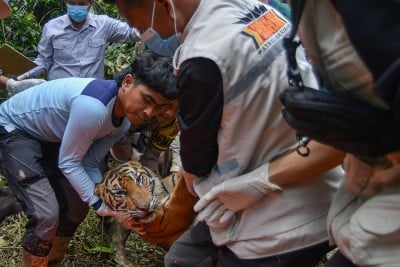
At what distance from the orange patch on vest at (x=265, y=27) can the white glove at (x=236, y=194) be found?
0.41m

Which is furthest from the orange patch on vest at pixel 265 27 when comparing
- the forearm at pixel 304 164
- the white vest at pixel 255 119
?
the forearm at pixel 304 164

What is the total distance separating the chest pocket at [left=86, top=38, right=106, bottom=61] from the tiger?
2019mm

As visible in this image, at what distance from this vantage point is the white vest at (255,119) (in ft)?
6.12

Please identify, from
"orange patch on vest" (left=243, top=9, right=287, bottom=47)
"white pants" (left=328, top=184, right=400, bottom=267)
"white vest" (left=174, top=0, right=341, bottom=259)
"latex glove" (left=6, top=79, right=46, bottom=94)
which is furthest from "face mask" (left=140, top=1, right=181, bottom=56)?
"latex glove" (left=6, top=79, right=46, bottom=94)

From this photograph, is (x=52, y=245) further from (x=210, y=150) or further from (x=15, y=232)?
(x=210, y=150)

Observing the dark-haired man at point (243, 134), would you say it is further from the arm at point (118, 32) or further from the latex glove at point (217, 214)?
the arm at point (118, 32)

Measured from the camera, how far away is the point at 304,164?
186 centimetres

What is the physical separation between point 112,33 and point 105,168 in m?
1.96

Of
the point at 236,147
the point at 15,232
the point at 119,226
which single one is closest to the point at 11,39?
the point at 15,232

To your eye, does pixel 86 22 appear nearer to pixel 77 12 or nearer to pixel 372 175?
pixel 77 12

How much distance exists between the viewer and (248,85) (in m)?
1.88

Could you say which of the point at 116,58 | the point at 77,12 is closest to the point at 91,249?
the point at 77,12

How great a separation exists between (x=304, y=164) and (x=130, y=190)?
5.18 feet

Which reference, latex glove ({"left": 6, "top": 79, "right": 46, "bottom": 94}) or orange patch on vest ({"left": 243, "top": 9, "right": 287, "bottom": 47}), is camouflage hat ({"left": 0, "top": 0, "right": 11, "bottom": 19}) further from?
orange patch on vest ({"left": 243, "top": 9, "right": 287, "bottom": 47})
